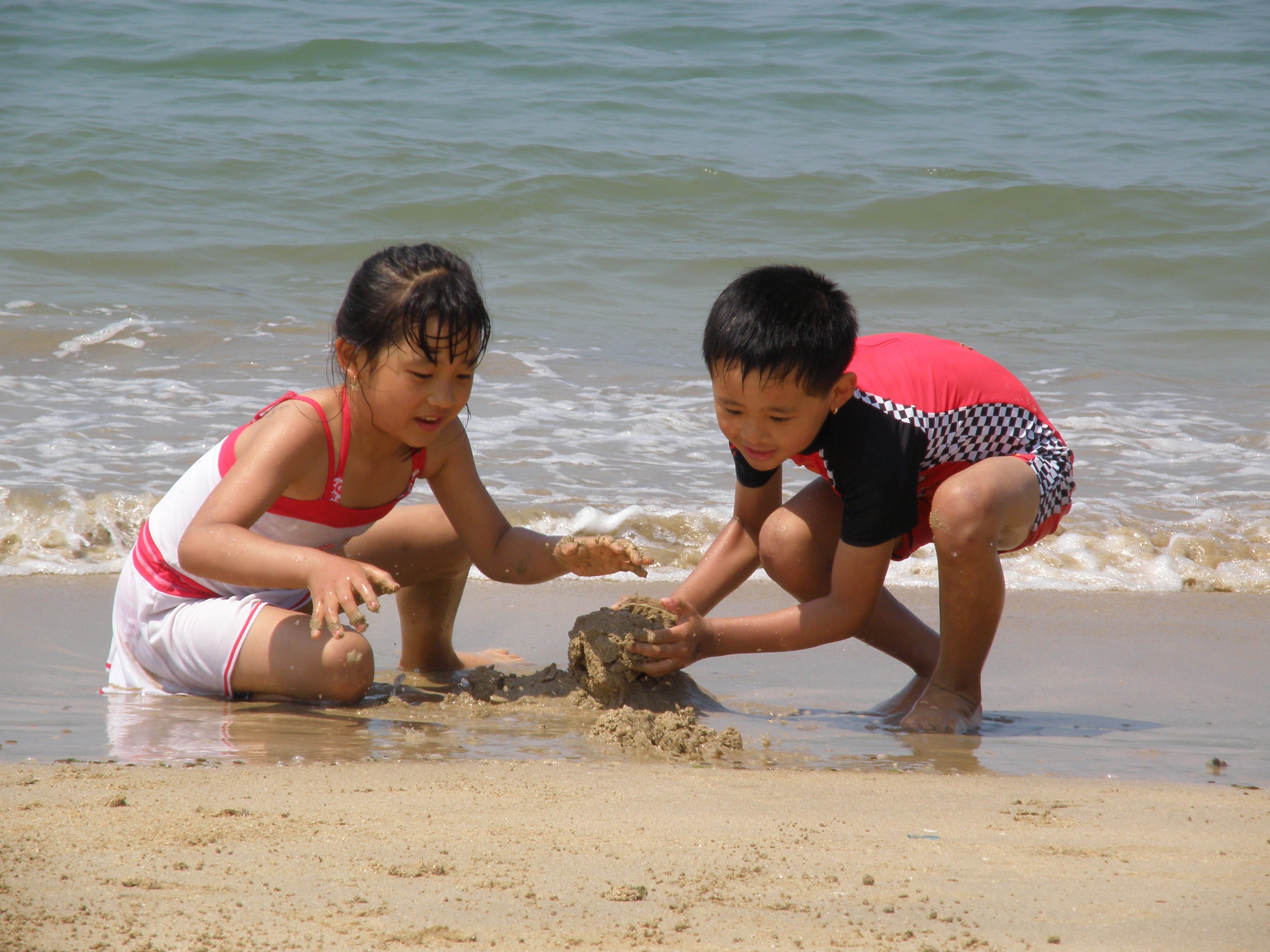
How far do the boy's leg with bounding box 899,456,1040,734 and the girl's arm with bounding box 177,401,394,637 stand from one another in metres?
1.15

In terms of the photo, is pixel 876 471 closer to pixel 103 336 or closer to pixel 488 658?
pixel 488 658

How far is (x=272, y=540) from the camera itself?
103 inches

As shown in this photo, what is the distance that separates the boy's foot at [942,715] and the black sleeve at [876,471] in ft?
1.22

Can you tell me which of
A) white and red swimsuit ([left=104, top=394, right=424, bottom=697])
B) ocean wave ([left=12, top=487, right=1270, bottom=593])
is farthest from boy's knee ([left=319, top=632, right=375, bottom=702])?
ocean wave ([left=12, top=487, right=1270, bottom=593])

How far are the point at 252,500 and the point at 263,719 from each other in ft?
1.45

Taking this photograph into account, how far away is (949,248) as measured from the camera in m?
9.40

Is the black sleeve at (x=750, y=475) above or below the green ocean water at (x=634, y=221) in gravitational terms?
below

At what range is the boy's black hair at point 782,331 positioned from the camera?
238 centimetres


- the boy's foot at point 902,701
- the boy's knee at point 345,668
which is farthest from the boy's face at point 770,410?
the boy's knee at point 345,668

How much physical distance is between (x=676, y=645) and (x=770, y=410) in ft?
1.74

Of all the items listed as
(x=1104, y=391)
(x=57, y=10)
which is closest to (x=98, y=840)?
(x=1104, y=391)

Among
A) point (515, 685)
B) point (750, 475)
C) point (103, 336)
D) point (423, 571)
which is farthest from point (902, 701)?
point (103, 336)

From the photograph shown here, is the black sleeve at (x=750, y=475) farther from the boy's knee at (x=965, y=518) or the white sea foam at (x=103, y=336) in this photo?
the white sea foam at (x=103, y=336)

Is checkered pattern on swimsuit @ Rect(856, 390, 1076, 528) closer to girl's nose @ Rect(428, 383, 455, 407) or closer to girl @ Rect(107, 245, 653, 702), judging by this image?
girl @ Rect(107, 245, 653, 702)
